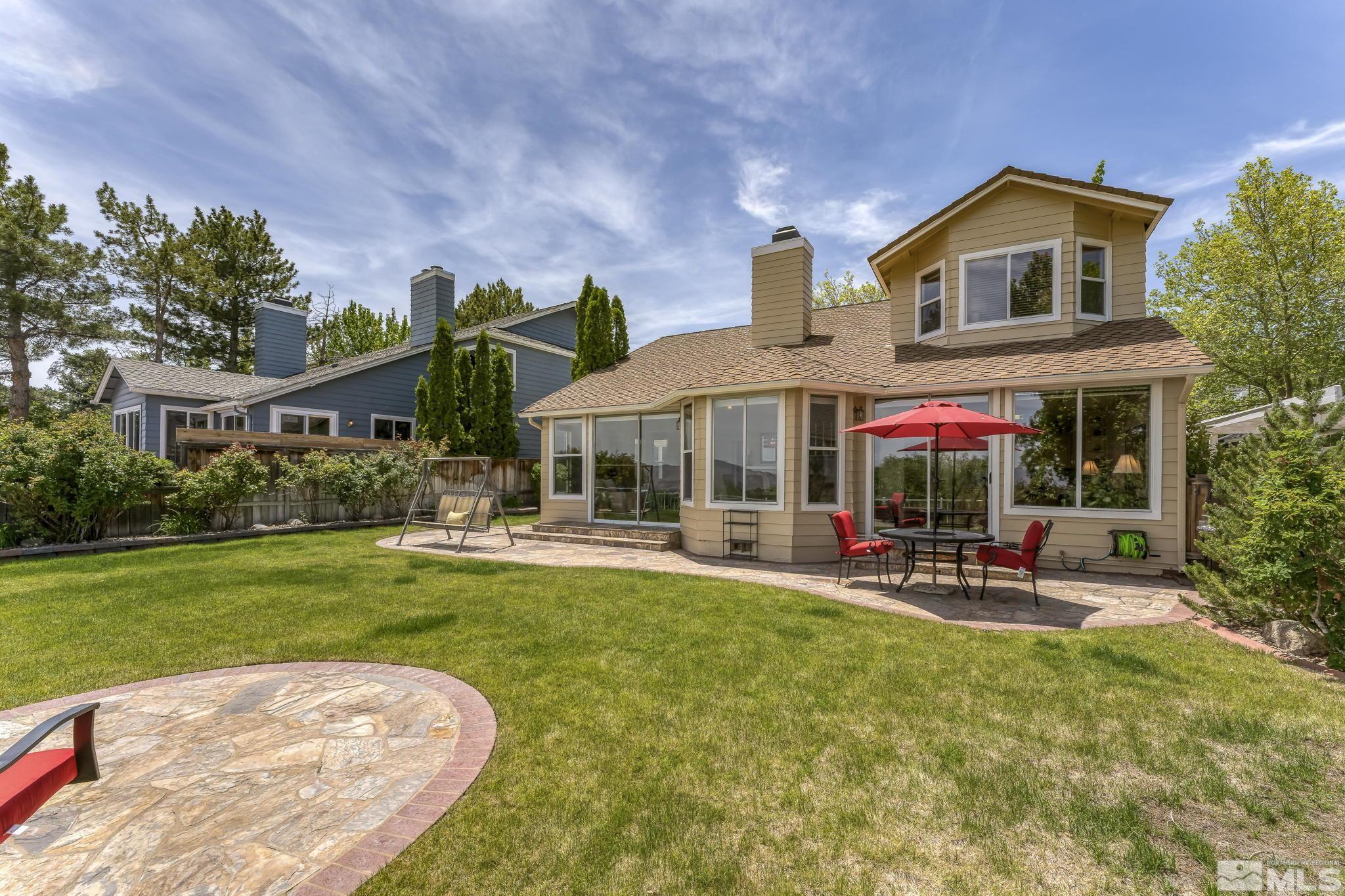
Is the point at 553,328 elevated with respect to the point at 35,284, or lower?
lower

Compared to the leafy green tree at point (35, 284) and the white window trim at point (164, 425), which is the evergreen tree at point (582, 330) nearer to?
the white window trim at point (164, 425)

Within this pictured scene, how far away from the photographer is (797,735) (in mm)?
3314

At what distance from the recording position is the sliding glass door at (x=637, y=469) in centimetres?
1206

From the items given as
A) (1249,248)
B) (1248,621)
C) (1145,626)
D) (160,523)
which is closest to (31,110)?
(160,523)

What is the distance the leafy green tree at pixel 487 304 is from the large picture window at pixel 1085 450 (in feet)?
108

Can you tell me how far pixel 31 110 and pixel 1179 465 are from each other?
2123cm

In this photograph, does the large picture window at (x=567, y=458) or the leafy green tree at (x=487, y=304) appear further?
the leafy green tree at (x=487, y=304)

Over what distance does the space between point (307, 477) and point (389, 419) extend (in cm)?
592

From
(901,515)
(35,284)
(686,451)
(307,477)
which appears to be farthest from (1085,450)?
(35,284)

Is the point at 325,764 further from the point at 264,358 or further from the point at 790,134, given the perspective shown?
the point at 264,358

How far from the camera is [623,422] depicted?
12.7m

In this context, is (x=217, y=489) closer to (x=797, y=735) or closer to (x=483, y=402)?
(x=483, y=402)

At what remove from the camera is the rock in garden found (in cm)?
469

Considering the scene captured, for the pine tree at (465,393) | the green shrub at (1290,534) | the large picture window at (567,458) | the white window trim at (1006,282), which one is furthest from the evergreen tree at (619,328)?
the green shrub at (1290,534)
